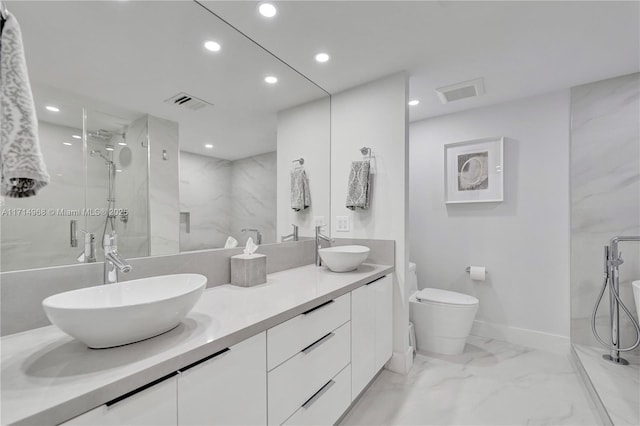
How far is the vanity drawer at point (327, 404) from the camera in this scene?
120cm

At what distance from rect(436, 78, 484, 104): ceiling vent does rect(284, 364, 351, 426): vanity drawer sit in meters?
2.25

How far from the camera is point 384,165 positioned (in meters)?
2.18

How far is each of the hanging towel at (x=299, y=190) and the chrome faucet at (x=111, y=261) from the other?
A: 4.09 feet

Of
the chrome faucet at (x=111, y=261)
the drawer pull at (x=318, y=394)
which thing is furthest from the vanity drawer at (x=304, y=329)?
the chrome faucet at (x=111, y=261)

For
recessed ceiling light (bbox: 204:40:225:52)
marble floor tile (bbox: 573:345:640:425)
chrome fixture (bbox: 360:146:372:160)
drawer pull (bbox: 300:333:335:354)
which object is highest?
recessed ceiling light (bbox: 204:40:225:52)

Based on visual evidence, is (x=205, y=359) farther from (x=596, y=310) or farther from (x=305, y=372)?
(x=596, y=310)

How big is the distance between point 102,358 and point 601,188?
323 centimetres

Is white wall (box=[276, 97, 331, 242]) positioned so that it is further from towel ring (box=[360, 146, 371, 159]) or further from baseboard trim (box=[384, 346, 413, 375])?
baseboard trim (box=[384, 346, 413, 375])

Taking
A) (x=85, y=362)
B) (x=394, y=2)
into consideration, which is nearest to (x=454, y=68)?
(x=394, y=2)

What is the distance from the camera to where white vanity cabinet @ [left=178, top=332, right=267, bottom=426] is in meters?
0.79

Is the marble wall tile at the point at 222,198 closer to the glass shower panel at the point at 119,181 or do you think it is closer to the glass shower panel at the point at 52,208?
the glass shower panel at the point at 119,181

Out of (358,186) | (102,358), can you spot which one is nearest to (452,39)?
(358,186)

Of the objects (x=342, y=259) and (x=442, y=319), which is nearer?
(x=342, y=259)

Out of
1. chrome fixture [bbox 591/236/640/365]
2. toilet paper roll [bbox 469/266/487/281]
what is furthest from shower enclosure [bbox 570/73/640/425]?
toilet paper roll [bbox 469/266/487/281]
